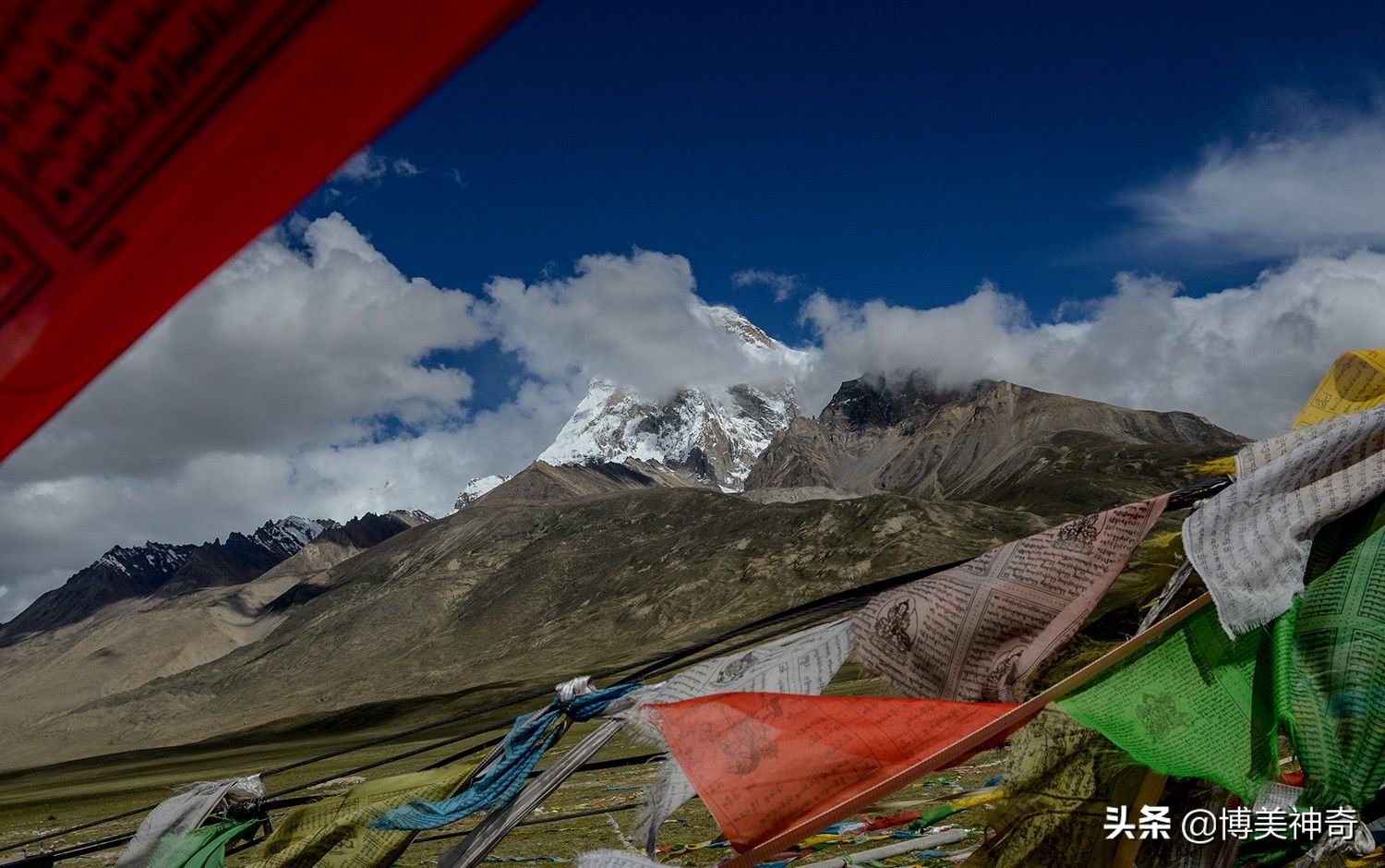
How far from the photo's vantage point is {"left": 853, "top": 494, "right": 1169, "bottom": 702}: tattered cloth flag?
3.62 metres

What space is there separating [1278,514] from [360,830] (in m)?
3.92

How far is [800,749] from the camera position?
126 inches

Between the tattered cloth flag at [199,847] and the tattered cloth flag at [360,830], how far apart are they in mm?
458

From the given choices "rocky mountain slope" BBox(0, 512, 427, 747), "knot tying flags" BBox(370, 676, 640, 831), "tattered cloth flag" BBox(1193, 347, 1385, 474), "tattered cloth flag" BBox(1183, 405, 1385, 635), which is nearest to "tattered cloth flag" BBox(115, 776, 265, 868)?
"knot tying flags" BBox(370, 676, 640, 831)

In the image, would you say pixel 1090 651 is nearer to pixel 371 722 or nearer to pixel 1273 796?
pixel 1273 796

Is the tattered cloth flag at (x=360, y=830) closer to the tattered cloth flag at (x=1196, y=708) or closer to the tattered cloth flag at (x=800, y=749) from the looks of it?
the tattered cloth flag at (x=800, y=749)

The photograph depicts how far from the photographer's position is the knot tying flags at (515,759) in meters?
3.87

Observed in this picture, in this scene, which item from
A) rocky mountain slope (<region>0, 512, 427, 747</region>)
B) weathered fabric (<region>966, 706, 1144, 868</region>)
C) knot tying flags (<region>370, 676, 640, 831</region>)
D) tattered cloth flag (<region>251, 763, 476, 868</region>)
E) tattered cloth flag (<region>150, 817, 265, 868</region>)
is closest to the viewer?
weathered fabric (<region>966, 706, 1144, 868</region>)

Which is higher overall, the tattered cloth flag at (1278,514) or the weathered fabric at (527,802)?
the tattered cloth flag at (1278,514)

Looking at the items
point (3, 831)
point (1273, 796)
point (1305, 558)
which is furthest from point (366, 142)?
point (3, 831)

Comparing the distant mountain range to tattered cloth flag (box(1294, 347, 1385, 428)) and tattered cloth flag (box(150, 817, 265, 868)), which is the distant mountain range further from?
tattered cloth flag (box(1294, 347, 1385, 428))

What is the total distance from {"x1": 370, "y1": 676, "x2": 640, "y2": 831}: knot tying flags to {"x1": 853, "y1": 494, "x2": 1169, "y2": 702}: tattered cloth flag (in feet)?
3.81

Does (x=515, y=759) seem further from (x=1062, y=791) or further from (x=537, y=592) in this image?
(x=537, y=592)

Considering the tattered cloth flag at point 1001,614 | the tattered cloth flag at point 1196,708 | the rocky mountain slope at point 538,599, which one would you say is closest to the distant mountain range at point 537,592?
the rocky mountain slope at point 538,599
